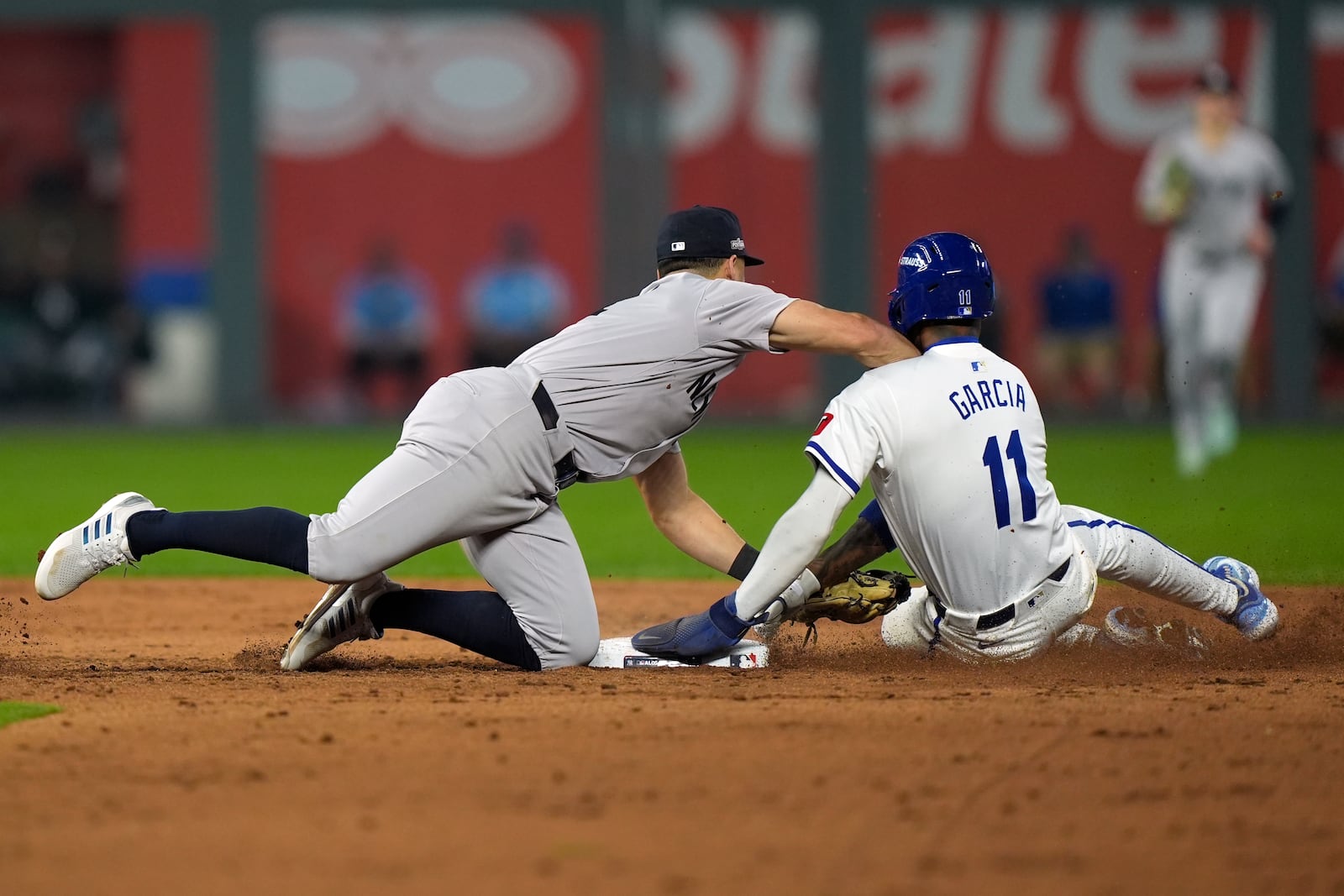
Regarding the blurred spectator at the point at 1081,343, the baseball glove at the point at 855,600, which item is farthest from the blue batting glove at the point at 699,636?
the blurred spectator at the point at 1081,343

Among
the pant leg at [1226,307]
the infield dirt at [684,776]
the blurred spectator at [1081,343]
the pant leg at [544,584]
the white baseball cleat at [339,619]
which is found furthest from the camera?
the blurred spectator at [1081,343]

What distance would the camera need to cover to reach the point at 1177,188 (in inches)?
497

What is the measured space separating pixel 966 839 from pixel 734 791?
55 cm

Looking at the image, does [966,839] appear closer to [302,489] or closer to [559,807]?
[559,807]

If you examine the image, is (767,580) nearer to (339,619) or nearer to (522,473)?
(522,473)

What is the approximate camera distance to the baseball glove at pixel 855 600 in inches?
208

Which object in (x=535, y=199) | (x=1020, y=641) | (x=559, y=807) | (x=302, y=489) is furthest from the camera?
(x=535, y=199)

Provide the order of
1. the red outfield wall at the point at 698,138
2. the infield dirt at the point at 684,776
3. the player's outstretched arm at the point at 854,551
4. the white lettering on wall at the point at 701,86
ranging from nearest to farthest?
the infield dirt at the point at 684,776, the player's outstretched arm at the point at 854,551, the red outfield wall at the point at 698,138, the white lettering on wall at the point at 701,86

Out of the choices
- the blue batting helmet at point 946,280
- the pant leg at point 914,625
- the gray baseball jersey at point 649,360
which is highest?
the blue batting helmet at point 946,280

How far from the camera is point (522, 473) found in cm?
502

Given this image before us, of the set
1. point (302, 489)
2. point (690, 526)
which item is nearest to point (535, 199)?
point (302, 489)

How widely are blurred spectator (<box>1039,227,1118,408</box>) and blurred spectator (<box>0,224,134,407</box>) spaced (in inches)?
404

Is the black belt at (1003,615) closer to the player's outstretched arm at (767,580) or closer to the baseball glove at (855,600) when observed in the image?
the baseball glove at (855,600)

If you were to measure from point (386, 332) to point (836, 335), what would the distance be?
51.7 feet
